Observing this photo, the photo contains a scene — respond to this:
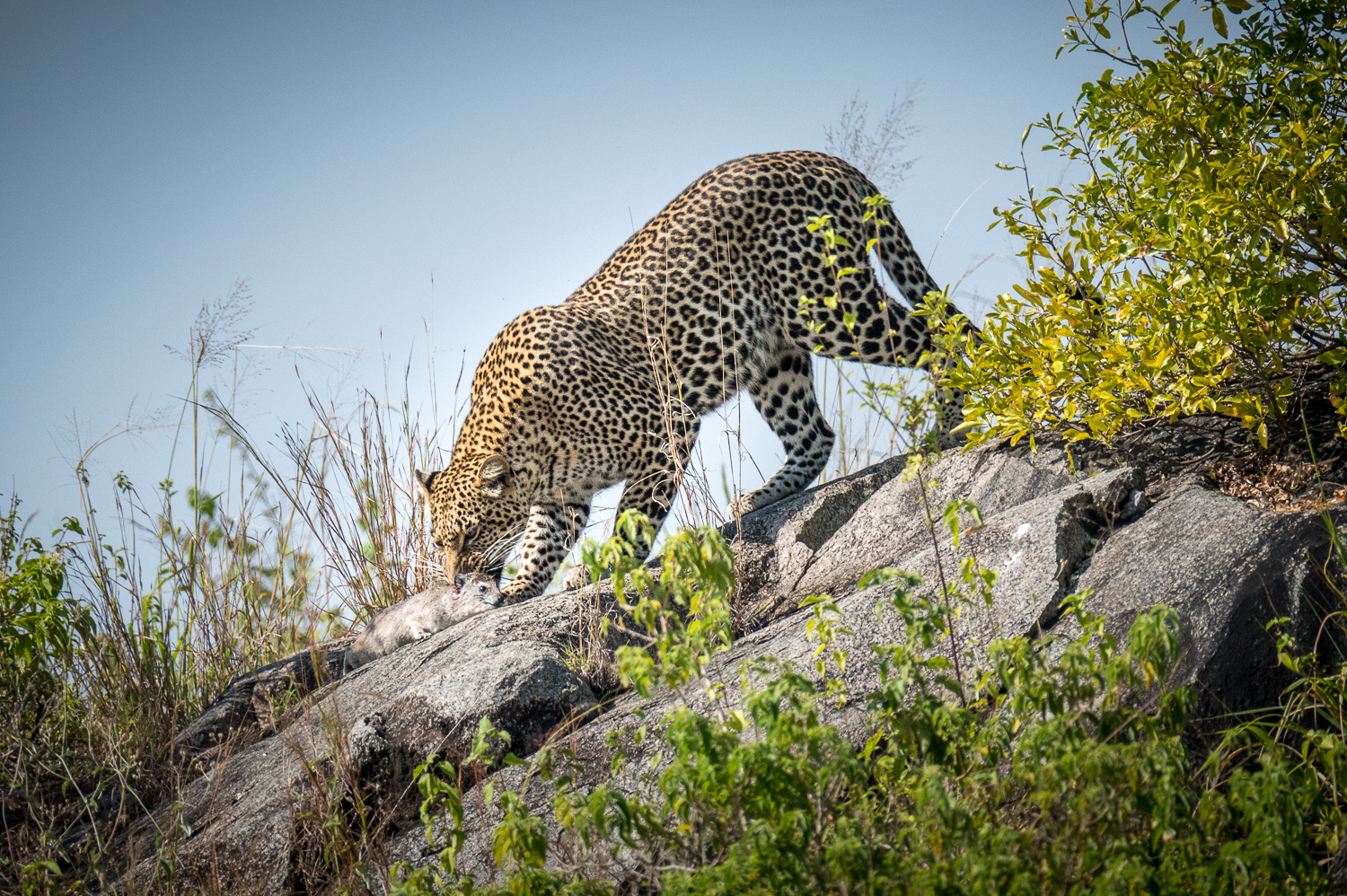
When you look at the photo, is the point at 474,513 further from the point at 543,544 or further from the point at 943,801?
the point at 943,801

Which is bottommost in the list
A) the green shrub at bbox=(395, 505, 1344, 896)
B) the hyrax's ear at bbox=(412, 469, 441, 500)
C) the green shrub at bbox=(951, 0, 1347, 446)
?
the green shrub at bbox=(395, 505, 1344, 896)

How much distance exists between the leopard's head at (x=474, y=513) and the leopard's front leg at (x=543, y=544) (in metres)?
0.11

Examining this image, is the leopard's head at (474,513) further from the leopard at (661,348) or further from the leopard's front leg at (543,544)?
the leopard's front leg at (543,544)

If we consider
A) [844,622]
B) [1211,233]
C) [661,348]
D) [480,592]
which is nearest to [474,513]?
[480,592]

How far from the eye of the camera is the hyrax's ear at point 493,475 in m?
6.50

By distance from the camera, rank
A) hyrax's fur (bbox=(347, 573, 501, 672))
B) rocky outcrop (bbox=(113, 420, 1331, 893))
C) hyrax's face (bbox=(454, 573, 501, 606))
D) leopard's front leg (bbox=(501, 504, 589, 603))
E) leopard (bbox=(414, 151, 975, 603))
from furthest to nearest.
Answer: leopard's front leg (bbox=(501, 504, 589, 603)) → leopard (bbox=(414, 151, 975, 603)) → hyrax's face (bbox=(454, 573, 501, 606)) → hyrax's fur (bbox=(347, 573, 501, 672)) → rocky outcrop (bbox=(113, 420, 1331, 893))

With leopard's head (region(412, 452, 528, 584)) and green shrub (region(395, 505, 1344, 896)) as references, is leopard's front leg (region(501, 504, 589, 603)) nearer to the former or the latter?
leopard's head (region(412, 452, 528, 584))

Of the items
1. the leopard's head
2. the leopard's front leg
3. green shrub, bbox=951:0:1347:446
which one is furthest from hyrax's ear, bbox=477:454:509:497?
green shrub, bbox=951:0:1347:446

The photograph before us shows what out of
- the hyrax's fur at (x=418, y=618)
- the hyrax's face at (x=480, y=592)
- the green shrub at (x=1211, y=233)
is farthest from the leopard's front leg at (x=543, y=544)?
the green shrub at (x=1211, y=233)

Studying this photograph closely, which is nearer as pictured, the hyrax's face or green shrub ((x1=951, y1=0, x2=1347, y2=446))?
green shrub ((x1=951, y1=0, x2=1347, y2=446))

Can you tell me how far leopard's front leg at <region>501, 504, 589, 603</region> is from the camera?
658cm

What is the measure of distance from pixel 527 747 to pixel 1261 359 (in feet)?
10.7

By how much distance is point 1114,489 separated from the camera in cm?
409

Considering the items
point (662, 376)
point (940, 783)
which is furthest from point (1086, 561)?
point (662, 376)
